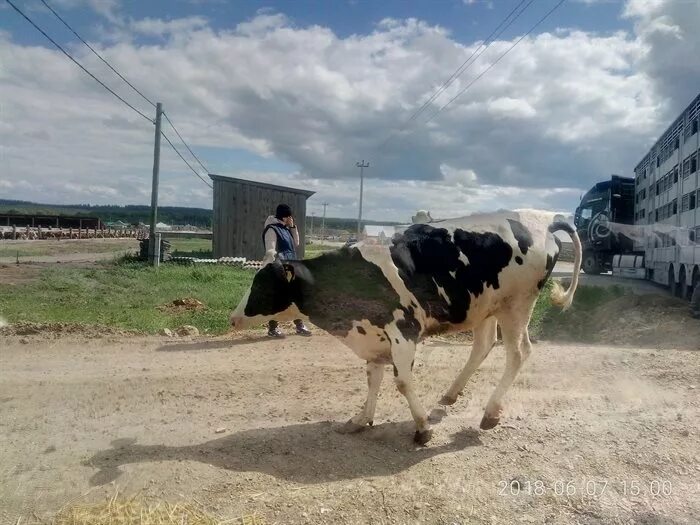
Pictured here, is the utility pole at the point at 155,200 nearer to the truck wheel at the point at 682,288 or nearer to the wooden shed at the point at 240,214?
the wooden shed at the point at 240,214

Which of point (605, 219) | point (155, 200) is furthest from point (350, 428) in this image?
point (605, 219)

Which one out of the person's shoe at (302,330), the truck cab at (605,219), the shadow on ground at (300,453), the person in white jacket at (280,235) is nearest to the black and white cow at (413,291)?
the shadow on ground at (300,453)

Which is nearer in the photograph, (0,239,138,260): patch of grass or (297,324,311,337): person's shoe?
(297,324,311,337): person's shoe

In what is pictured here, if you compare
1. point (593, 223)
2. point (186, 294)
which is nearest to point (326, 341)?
point (186, 294)

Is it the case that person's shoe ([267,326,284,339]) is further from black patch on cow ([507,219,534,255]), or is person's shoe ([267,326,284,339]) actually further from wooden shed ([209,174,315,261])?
wooden shed ([209,174,315,261])

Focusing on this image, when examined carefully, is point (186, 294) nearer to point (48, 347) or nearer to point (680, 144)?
point (48, 347)

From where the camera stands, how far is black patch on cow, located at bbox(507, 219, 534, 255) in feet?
20.1

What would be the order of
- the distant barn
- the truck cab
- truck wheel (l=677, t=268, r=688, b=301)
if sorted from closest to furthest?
truck wheel (l=677, t=268, r=688, b=301) → the truck cab → the distant barn

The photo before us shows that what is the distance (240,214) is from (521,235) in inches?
779

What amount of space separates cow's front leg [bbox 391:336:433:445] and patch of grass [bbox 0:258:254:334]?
245 inches

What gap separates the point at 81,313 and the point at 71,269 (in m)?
9.56

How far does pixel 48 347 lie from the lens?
9.20 meters

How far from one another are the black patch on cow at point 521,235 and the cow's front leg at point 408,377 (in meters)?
1.57

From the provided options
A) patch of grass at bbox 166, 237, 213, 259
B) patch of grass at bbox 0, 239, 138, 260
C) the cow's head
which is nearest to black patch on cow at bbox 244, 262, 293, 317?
the cow's head
